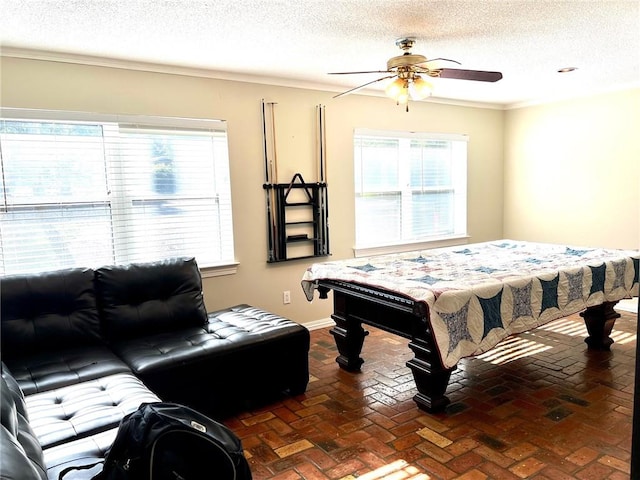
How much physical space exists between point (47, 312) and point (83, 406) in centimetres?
98

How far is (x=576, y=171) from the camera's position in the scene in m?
5.09

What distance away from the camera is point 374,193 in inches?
192

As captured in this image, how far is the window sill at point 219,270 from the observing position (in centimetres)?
383

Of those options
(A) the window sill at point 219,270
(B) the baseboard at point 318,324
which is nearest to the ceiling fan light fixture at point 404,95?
(A) the window sill at point 219,270

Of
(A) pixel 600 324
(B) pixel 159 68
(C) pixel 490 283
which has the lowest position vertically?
(A) pixel 600 324

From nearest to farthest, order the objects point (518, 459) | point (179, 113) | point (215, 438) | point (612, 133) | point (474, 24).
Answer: point (215, 438)
point (518, 459)
point (474, 24)
point (179, 113)
point (612, 133)

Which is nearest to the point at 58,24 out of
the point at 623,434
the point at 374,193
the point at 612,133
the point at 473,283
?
the point at 473,283

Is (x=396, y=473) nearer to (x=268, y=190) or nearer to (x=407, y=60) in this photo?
(x=407, y=60)

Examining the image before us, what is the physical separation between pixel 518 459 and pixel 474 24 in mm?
2422

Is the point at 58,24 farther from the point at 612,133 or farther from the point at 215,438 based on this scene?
the point at 612,133

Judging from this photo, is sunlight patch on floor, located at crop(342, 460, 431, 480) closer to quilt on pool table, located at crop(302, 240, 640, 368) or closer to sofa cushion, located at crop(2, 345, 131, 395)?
quilt on pool table, located at crop(302, 240, 640, 368)

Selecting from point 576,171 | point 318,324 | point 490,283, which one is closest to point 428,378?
point 490,283

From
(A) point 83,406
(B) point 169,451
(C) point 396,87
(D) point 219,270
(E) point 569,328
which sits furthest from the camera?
(E) point 569,328

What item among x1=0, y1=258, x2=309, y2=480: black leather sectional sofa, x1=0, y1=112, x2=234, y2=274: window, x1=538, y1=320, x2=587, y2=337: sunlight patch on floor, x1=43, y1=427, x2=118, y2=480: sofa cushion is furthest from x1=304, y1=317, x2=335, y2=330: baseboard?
Result: x1=43, y1=427, x2=118, y2=480: sofa cushion
